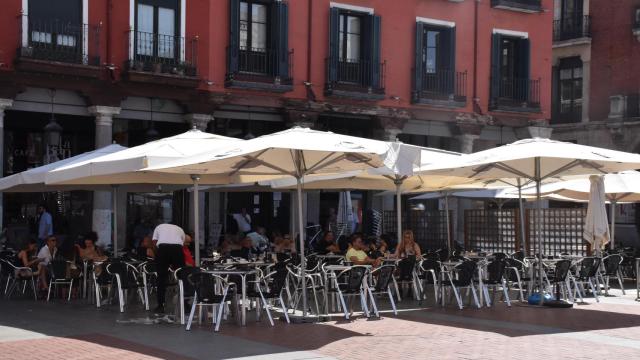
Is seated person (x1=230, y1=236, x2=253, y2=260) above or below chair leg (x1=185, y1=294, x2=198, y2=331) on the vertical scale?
above

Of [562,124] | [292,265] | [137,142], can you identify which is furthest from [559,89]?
[292,265]

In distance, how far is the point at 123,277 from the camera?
13758mm

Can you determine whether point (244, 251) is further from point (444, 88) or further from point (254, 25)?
point (444, 88)

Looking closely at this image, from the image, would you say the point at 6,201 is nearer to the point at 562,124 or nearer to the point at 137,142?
the point at 137,142

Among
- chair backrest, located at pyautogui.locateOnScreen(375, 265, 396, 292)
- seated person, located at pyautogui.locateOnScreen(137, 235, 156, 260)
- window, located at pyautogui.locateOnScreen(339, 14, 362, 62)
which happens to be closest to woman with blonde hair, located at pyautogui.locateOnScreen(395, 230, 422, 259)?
chair backrest, located at pyautogui.locateOnScreen(375, 265, 396, 292)

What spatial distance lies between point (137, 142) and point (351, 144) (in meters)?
13.5

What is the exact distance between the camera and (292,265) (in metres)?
14.8

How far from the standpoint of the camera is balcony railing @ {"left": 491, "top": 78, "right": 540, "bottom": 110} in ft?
93.3

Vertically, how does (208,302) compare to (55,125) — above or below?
below

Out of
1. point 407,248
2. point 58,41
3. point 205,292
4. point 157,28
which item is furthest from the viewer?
point 157,28

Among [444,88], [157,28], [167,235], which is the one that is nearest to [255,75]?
[157,28]

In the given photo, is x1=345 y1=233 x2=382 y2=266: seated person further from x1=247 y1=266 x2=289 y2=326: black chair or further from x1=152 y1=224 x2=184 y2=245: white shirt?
x1=152 y1=224 x2=184 y2=245: white shirt

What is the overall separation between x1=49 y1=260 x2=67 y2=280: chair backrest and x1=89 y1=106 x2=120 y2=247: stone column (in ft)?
21.2

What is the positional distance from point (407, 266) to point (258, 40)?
1134cm
